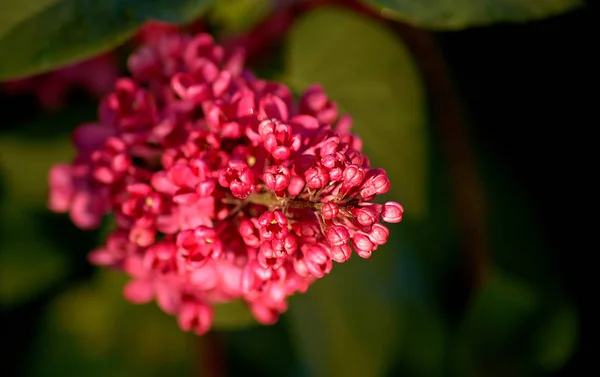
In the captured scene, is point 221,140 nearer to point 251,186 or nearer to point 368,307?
point 251,186

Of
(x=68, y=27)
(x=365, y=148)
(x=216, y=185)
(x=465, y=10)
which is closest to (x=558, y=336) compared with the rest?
(x=365, y=148)

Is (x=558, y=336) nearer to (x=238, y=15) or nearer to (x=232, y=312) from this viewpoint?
(x=232, y=312)

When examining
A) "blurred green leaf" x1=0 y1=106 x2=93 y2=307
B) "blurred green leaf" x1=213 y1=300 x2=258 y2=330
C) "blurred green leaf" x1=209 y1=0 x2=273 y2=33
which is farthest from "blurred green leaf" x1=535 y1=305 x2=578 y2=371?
"blurred green leaf" x1=0 y1=106 x2=93 y2=307

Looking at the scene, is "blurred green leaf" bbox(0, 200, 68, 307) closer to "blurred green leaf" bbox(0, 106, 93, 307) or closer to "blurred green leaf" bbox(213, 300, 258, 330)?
"blurred green leaf" bbox(0, 106, 93, 307)

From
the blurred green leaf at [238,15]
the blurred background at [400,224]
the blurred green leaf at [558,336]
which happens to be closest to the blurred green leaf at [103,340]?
the blurred background at [400,224]

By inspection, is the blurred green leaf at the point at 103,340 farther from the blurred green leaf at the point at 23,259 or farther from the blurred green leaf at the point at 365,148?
the blurred green leaf at the point at 365,148

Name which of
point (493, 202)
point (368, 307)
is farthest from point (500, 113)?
point (368, 307)
